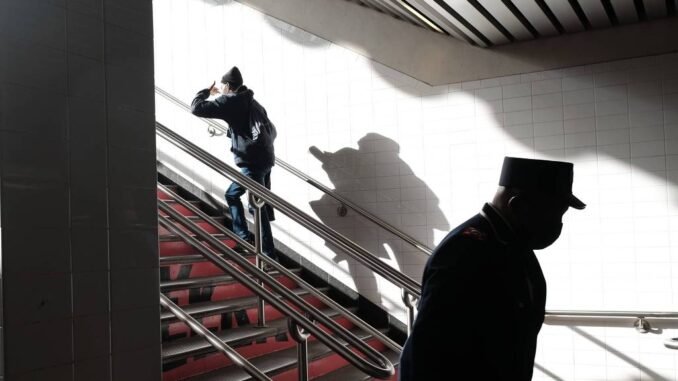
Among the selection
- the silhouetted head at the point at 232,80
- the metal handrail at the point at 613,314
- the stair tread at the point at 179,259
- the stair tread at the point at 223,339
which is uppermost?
the silhouetted head at the point at 232,80

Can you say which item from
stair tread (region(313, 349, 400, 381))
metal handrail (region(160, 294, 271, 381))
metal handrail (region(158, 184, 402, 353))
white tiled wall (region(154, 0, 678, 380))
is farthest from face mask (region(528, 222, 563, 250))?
white tiled wall (region(154, 0, 678, 380))

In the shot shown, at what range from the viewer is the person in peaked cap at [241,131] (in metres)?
5.28

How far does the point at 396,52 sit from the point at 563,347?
270 cm

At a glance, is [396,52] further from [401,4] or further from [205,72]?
[205,72]

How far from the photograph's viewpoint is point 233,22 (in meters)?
6.30

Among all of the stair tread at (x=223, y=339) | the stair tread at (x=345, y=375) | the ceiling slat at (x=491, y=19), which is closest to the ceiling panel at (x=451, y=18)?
the ceiling slat at (x=491, y=19)

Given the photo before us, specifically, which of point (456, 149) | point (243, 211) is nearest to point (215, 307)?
point (243, 211)

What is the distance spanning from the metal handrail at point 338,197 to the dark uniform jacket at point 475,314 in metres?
3.35

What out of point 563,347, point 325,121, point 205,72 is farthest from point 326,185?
point 563,347

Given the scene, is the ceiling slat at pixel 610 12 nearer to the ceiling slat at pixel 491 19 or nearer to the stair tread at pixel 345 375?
the ceiling slat at pixel 491 19

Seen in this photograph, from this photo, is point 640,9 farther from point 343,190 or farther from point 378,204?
point 343,190

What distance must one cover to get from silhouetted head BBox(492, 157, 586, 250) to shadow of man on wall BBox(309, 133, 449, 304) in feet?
11.2

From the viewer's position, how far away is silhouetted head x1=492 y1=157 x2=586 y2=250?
1.97 metres

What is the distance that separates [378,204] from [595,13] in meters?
2.24
